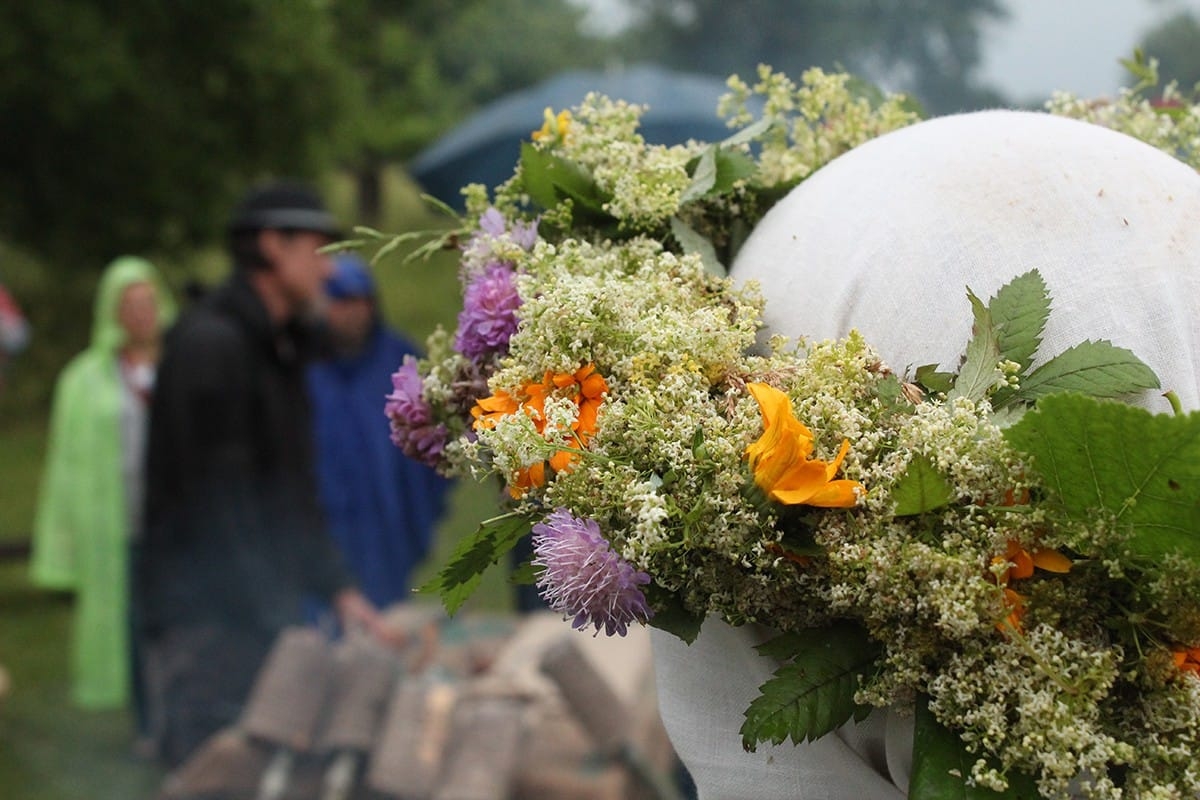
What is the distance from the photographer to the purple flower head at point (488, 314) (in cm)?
146

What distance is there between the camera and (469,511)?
11047mm

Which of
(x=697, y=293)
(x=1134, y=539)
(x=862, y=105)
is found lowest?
(x=1134, y=539)

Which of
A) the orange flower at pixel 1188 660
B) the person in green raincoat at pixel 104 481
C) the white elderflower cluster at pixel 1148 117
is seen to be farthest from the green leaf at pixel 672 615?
the person in green raincoat at pixel 104 481

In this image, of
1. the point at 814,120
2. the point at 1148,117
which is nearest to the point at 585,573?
the point at 814,120

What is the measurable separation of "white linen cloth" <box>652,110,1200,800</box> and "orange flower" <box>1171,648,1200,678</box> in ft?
0.82

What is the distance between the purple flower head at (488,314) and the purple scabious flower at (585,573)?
1.02ft

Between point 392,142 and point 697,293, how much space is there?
22.1 m

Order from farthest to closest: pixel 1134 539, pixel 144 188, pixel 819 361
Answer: pixel 144 188 → pixel 819 361 → pixel 1134 539

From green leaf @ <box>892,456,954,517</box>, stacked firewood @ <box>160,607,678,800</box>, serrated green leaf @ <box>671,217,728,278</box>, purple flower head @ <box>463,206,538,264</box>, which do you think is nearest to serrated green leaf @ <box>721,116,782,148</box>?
serrated green leaf @ <box>671,217,728,278</box>

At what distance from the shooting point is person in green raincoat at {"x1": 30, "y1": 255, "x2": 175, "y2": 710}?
19.0 ft

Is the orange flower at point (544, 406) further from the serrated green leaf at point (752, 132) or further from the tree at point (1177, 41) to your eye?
the tree at point (1177, 41)

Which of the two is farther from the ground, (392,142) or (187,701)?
(392,142)

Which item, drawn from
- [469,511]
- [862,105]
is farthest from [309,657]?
[469,511]

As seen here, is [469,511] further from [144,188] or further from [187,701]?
[187,701]
